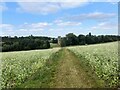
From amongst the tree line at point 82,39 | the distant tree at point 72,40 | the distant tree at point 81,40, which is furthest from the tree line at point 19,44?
the distant tree at point 81,40

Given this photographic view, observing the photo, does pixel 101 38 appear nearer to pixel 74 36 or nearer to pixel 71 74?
pixel 74 36

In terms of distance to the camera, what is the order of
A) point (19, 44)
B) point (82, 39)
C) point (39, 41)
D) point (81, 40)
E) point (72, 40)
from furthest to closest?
point (72, 40), point (81, 40), point (82, 39), point (39, 41), point (19, 44)

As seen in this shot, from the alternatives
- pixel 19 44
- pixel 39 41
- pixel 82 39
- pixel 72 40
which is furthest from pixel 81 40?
pixel 19 44

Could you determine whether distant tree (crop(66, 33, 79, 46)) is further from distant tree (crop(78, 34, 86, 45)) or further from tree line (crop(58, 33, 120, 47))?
distant tree (crop(78, 34, 86, 45))

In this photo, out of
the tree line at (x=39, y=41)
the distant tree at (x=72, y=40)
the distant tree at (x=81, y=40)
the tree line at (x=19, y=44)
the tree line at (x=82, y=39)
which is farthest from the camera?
the distant tree at (x=72, y=40)


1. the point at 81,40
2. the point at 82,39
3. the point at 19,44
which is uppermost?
the point at 82,39

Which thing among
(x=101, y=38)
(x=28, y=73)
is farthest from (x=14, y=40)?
(x=28, y=73)

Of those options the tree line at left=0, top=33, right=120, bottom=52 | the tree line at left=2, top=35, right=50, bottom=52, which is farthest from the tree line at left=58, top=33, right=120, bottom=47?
the tree line at left=2, top=35, right=50, bottom=52

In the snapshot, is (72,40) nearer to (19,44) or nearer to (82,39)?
(82,39)

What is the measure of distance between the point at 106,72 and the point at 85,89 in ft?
17.4

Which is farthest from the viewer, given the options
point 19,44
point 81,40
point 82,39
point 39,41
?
point 81,40

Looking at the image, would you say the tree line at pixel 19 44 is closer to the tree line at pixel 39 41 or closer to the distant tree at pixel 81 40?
the tree line at pixel 39 41

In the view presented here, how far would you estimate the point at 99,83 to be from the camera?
16.6m

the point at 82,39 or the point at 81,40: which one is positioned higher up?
the point at 82,39
